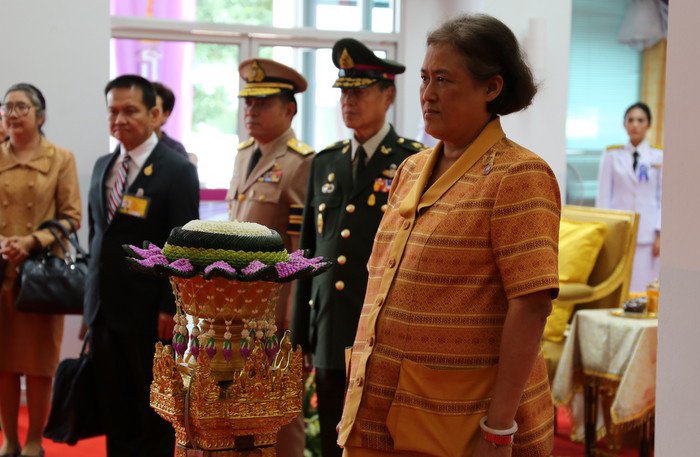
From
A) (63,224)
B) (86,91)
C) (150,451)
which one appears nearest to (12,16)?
(86,91)

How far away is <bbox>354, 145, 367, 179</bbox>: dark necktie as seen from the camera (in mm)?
3154

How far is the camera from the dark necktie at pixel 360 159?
315 centimetres

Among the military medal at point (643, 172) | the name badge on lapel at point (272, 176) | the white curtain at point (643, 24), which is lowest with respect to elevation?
the military medal at point (643, 172)

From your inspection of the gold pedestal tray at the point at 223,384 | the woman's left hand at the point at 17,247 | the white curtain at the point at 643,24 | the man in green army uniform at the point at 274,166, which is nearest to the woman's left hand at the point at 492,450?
the gold pedestal tray at the point at 223,384

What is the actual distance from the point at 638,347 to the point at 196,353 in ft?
8.70

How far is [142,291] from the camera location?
11.8 ft

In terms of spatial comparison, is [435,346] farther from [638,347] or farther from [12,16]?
[12,16]

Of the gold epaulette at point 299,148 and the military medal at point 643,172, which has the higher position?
the gold epaulette at point 299,148

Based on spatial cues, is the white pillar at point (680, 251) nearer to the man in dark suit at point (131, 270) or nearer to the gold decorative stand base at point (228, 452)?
the gold decorative stand base at point (228, 452)

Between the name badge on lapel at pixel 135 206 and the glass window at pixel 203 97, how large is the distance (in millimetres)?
2834

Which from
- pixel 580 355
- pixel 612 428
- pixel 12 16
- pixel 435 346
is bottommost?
pixel 612 428

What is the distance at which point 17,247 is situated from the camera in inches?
165

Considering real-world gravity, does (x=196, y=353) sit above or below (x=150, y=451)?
above

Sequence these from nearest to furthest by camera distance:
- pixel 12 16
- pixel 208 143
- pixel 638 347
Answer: pixel 638 347
pixel 12 16
pixel 208 143
